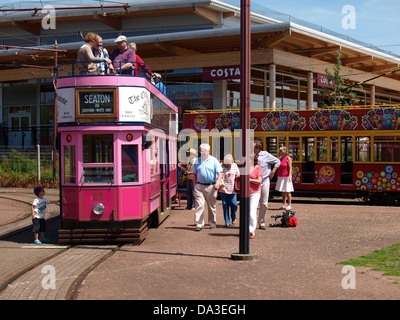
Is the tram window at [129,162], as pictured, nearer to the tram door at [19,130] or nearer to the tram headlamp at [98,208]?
the tram headlamp at [98,208]

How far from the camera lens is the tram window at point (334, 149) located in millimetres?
19641

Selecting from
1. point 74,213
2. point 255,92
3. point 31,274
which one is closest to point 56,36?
point 255,92

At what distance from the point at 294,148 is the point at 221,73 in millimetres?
11952

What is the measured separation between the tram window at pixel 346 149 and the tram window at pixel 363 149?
25 centimetres

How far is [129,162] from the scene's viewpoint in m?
11.1

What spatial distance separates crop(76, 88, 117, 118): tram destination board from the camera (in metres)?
10.9

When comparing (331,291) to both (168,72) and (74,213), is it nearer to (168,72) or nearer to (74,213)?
(74,213)

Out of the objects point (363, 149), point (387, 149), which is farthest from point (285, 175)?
point (387, 149)

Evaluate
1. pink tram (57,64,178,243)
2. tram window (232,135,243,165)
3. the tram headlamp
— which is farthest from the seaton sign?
tram window (232,135,243,165)

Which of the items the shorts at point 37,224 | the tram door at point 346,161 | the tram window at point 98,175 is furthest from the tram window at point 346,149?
the shorts at point 37,224

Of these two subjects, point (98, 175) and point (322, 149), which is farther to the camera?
Answer: point (322, 149)

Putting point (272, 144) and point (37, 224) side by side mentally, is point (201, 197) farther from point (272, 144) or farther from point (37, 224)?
point (272, 144)
